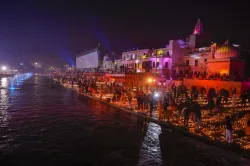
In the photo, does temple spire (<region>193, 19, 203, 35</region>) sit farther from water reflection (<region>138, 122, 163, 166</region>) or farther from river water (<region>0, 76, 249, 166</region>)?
water reflection (<region>138, 122, 163, 166</region>)

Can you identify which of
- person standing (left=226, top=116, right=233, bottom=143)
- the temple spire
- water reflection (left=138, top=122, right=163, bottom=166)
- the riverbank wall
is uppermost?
the temple spire

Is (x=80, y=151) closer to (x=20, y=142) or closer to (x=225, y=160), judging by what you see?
(x=20, y=142)

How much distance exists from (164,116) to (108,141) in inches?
217

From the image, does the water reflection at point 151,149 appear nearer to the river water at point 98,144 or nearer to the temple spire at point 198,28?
the river water at point 98,144

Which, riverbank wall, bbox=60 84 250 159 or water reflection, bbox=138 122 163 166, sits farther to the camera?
riverbank wall, bbox=60 84 250 159

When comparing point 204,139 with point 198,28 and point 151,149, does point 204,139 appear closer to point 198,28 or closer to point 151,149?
point 151,149

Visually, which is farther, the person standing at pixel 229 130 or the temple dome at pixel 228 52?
the temple dome at pixel 228 52

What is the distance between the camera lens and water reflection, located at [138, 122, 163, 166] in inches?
333

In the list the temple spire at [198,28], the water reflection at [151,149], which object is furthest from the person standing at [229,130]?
the temple spire at [198,28]

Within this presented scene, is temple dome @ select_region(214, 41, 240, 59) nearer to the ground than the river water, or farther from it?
farther from it

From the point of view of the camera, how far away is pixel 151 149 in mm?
9711

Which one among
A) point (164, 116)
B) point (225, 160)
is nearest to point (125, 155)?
point (225, 160)

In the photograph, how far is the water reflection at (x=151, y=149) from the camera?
8.45 metres

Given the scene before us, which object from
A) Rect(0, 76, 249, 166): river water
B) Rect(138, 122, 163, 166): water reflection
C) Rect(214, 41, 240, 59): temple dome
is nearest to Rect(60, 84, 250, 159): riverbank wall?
Rect(0, 76, 249, 166): river water
